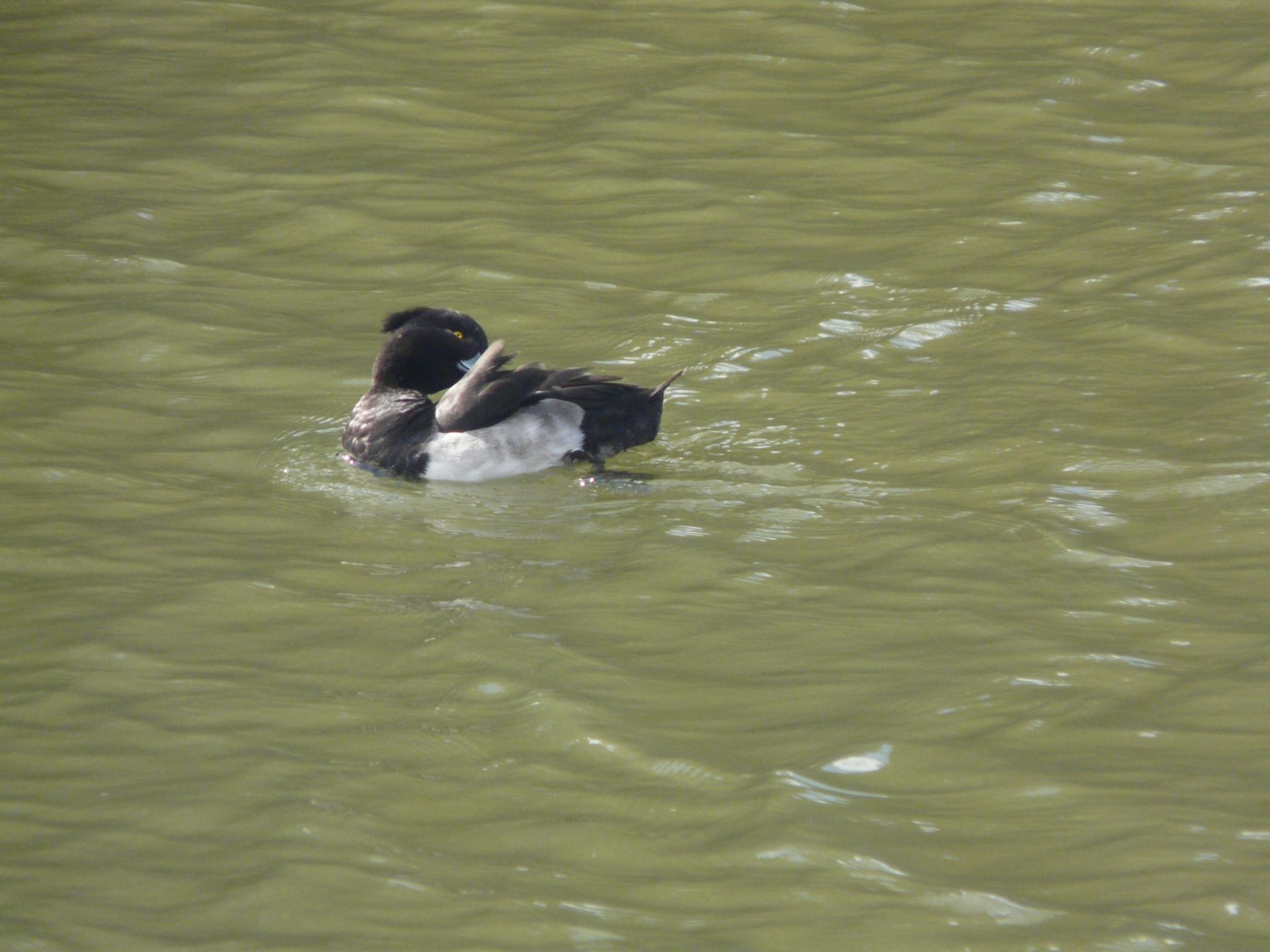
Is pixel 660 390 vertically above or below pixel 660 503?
above

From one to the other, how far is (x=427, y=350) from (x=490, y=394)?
2.05 feet

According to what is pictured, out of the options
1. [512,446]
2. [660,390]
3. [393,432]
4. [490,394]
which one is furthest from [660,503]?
[393,432]

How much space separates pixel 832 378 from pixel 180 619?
10.3 ft

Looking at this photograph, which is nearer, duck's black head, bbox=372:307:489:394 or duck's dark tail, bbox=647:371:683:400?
duck's dark tail, bbox=647:371:683:400

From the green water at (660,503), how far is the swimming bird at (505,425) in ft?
0.42

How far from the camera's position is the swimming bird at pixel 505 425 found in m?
6.32

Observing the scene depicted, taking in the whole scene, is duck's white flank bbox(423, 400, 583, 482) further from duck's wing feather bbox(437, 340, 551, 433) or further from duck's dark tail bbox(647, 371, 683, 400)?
duck's dark tail bbox(647, 371, 683, 400)

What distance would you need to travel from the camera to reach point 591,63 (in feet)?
36.0

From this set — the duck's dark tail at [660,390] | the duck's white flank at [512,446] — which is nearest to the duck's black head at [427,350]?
the duck's white flank at [512,446]

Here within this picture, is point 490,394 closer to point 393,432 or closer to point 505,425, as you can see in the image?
point 505,425

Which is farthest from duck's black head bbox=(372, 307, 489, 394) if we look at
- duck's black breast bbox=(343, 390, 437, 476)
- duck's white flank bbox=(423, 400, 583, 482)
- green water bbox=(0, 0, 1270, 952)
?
duck's white flank bbox=(423, 400, 583, 482)

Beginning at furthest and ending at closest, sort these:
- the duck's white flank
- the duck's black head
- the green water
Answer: the duck's black head
the duck's white flank
the green water

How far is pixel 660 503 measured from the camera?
5.86 meters

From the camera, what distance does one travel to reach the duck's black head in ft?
22.3
